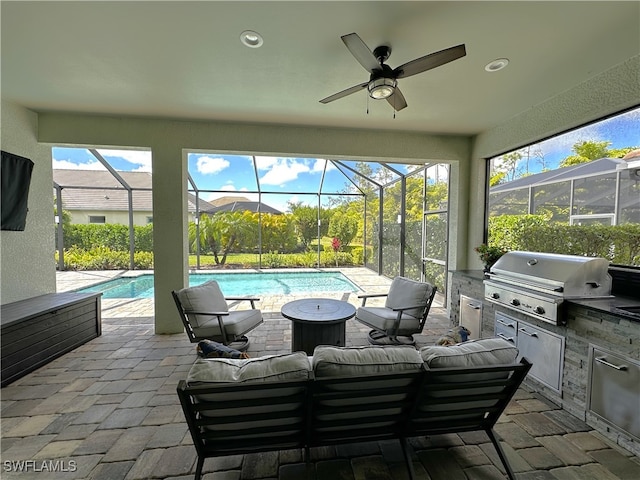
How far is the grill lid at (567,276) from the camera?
7.43 feet

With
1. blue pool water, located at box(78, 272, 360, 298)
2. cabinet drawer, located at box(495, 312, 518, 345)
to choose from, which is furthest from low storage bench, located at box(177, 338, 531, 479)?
blue pool water, located at box(78, 272, 360, 298)

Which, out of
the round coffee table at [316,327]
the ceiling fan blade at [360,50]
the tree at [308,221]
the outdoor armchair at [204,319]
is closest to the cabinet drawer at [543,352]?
the round coffee table at [316,327]

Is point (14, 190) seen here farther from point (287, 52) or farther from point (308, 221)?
point (308, 221)

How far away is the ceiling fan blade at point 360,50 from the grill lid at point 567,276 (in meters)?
2.30

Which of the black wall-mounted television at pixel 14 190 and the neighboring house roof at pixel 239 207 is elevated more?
the neighboring house roof at pixel 239 207

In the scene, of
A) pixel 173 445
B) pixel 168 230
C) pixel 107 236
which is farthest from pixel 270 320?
pixel 107 236

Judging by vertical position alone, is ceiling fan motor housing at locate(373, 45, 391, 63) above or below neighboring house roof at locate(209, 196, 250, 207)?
above

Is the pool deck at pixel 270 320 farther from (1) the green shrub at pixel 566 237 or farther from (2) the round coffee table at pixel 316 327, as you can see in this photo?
(1) the green shrub at pixel 566 237

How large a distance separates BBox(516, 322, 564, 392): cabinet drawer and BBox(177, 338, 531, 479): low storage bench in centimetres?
115

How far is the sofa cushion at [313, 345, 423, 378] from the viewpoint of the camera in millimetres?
1399

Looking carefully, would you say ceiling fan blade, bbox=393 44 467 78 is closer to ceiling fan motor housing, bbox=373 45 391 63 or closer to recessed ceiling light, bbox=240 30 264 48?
ceiling fan motor housing, bbox=373 45 391 63

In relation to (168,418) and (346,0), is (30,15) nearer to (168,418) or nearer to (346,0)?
(346,0)

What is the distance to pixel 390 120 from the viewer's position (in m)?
3.82

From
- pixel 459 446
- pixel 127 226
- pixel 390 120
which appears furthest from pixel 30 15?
pixel 127 226
